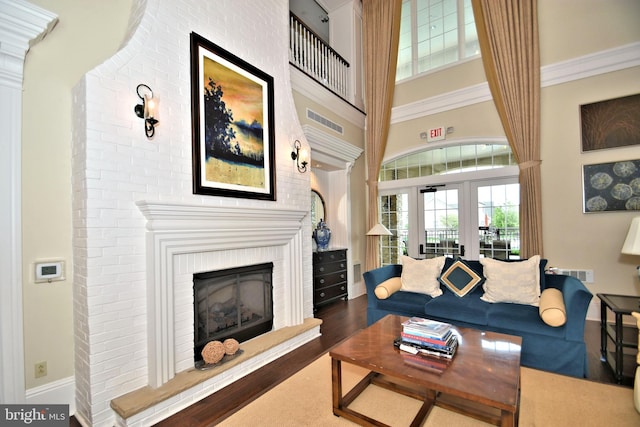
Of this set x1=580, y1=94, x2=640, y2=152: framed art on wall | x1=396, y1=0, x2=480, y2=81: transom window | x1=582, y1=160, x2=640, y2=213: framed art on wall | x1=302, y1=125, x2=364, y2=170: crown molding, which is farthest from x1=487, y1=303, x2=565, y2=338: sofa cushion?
x1=396, y1=0, x2=480, y2=81: transom window

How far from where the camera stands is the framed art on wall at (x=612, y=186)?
144 inches

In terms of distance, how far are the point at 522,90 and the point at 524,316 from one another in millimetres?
3331

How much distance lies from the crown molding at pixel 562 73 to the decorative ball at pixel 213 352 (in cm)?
496

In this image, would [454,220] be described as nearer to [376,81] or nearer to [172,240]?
[376,81]

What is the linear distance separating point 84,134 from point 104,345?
1466 millimetres

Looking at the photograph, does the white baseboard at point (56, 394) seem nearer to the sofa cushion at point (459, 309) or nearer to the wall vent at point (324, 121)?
the sofa cushion at point (459, 309)

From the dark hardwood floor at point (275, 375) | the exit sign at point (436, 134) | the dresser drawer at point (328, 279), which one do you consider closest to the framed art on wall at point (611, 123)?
the exit sign at point (436, 134)

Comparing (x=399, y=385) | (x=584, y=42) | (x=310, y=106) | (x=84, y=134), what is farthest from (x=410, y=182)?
(x=84, y=134)

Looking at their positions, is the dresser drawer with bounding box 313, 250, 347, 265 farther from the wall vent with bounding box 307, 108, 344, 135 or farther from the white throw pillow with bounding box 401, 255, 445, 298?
the wall vent with bounding box 307, 108, 344, 135

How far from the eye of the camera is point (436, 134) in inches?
204

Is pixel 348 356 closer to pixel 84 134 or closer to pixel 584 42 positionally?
pixel 84 134

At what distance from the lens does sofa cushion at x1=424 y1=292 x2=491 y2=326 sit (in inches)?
115

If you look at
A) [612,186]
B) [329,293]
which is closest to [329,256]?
[329,293]

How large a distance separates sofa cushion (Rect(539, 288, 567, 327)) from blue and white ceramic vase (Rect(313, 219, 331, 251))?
9.99 feet
